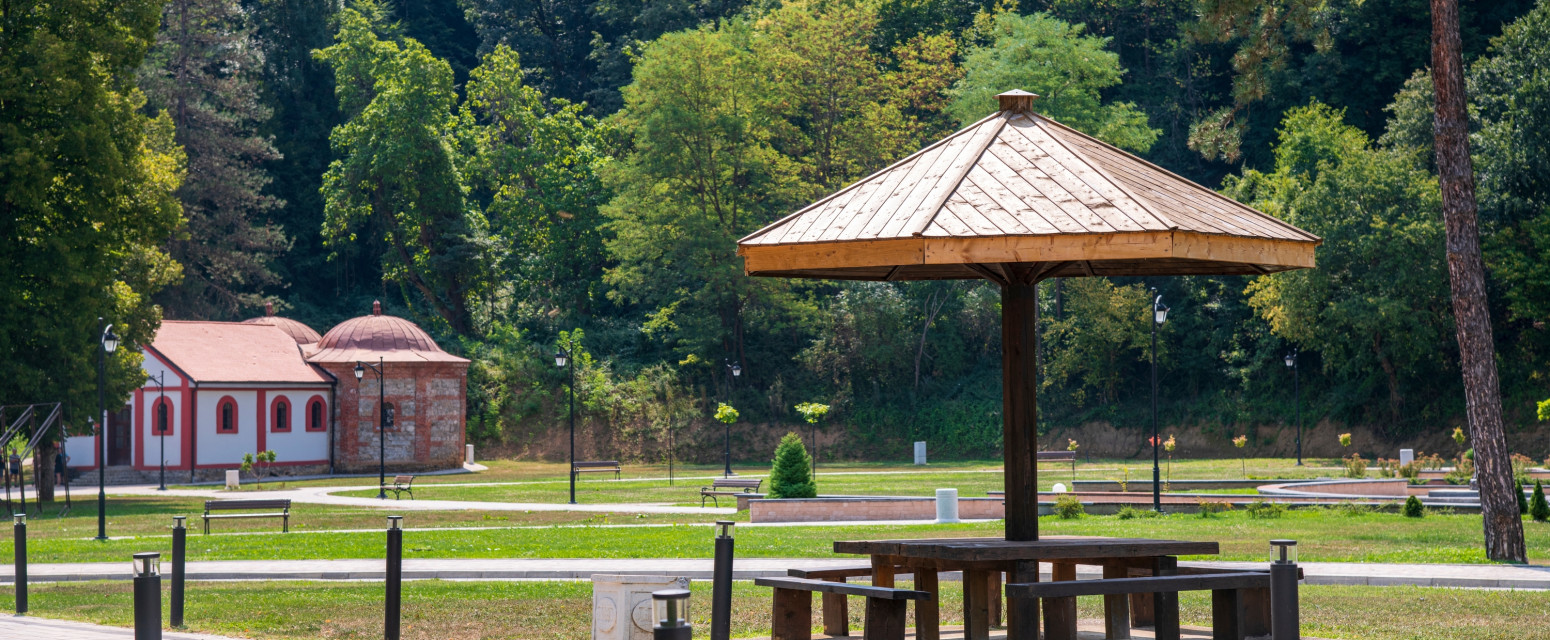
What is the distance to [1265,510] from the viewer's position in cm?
2556

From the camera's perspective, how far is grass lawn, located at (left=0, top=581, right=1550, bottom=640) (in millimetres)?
11961

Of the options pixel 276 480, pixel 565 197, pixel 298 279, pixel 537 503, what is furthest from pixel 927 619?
pixel 298 279

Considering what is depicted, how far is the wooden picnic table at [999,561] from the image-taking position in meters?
8.46

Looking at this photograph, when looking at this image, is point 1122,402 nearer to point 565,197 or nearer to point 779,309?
point 779,309

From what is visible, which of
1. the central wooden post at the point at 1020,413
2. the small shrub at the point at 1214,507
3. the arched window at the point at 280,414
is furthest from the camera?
the arched window at the point at 280,414

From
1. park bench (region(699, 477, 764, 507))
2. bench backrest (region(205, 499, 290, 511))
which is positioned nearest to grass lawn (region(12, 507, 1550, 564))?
bench backrest (region(205, 499, 290, 511))

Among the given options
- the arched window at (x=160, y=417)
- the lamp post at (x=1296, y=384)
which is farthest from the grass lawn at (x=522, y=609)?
the lamp post at (x=1296, y=384)

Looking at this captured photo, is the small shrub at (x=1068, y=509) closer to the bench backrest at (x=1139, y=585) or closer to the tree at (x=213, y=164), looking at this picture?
the bench backrest at (x=1139, y=585)

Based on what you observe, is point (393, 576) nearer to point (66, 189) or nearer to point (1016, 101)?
point (1016, 101)

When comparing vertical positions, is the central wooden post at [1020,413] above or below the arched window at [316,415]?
above

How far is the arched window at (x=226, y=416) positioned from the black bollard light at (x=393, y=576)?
41.6 m

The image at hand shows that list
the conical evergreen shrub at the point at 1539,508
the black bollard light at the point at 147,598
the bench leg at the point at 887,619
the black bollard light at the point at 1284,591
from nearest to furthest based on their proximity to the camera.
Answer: the black bollard light at the point at 1284,591 → the bench leg at the point at 887,619 → the black bollard light at the point at 147,598 → the conical evergreen shrub at the point at 1539,508

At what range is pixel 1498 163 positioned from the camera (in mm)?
44938

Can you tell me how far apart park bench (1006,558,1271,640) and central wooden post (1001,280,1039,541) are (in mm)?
625
